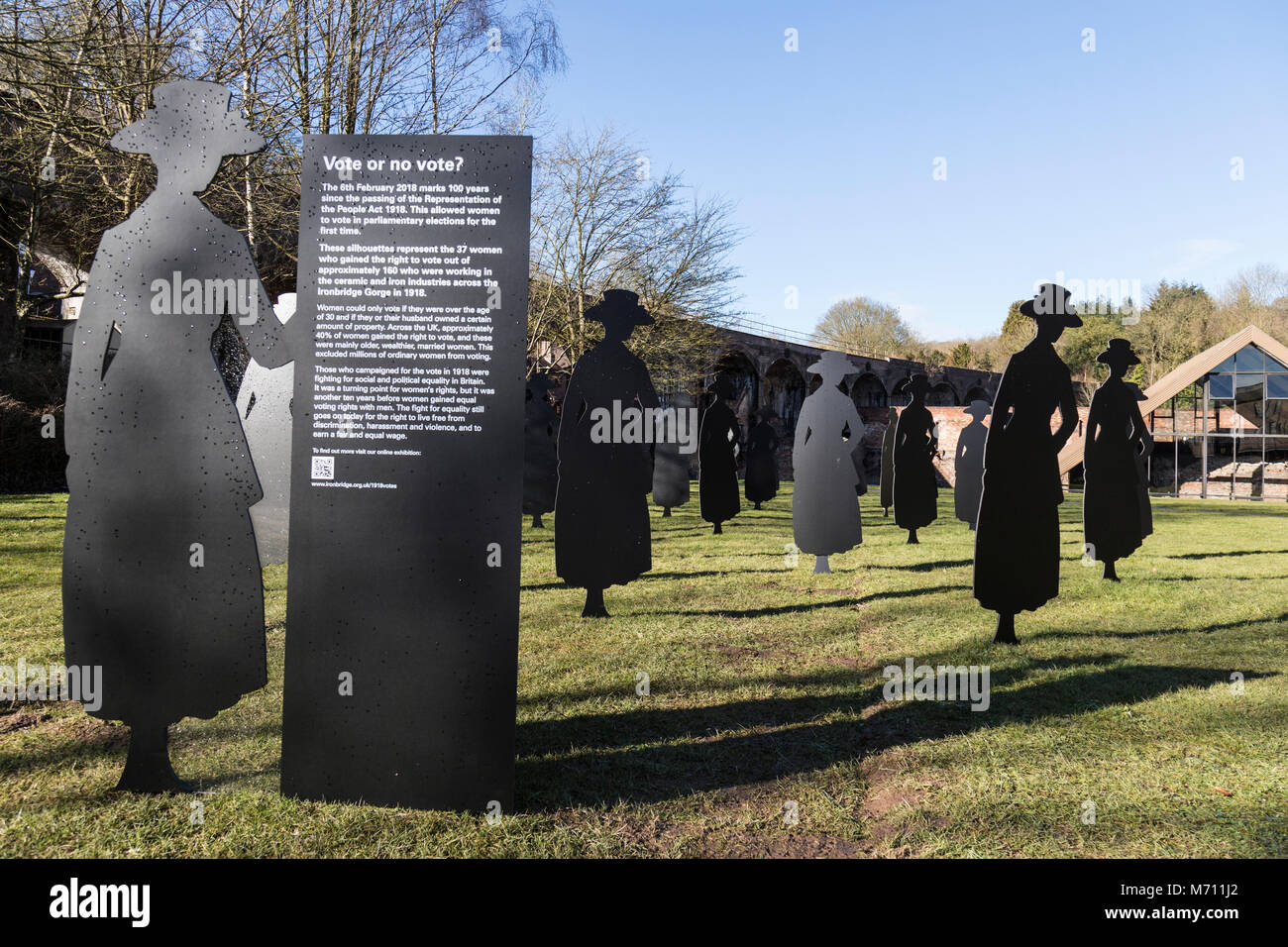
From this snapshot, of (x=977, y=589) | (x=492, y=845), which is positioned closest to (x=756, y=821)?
(x=492, y=845)

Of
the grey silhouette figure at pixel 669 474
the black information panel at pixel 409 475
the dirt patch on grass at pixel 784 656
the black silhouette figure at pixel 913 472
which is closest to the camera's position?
the black information panel at pixel 409 475

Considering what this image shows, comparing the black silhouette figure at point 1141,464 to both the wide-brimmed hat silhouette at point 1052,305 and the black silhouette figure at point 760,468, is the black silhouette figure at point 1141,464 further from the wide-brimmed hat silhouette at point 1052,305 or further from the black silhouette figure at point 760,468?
the black silhouette figure at point 760,468

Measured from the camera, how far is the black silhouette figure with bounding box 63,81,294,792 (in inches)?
150

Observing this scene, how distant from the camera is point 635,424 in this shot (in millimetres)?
7992

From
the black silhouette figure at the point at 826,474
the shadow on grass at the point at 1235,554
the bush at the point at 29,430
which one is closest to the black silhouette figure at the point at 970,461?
the shadow on grass at the point at 1235,554

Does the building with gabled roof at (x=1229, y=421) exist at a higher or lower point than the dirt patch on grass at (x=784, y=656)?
higher

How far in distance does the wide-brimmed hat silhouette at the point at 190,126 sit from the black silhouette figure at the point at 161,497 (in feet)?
0.39

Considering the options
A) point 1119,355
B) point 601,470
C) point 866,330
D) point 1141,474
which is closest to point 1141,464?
point 1141,474

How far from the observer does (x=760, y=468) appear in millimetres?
19891

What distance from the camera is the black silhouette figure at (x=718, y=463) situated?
14.6 m

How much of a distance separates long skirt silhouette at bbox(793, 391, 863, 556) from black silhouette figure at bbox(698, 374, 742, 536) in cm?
408

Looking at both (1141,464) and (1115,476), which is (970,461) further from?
(1115,476)

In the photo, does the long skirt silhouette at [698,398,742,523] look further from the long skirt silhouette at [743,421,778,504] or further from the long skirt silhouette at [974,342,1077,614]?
the long skirt silhouette at [974,342,1077,614]

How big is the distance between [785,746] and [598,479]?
12.7 feet
